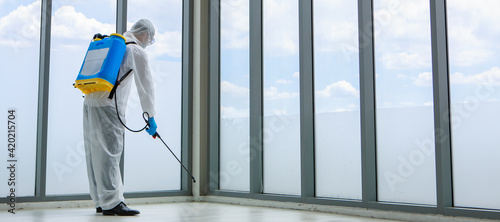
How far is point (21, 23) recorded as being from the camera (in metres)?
3.51

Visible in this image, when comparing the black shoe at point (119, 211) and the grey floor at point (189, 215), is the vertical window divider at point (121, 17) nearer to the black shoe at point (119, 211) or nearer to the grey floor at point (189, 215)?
Result: the grey floor at point (189, 215)

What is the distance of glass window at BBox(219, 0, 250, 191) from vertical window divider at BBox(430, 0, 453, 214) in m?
1.66

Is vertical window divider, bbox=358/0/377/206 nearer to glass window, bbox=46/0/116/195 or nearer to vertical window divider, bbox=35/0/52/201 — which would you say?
glass window, bbox=46/0/116/195

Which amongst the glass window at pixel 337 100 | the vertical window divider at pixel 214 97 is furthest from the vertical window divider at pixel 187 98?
the glass window at pixel 337 100

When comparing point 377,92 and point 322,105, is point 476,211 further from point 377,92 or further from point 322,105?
point 322,105

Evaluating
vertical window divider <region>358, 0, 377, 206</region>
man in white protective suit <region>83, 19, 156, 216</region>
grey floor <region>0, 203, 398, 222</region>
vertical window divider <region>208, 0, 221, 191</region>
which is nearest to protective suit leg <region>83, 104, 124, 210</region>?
man in white protective suit <region>83, 19, 156, 216</region>

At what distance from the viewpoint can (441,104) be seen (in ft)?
8.63

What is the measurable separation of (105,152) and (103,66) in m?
0.50

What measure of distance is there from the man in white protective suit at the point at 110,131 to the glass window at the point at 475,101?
1.71 m

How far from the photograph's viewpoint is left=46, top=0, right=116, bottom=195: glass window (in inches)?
141

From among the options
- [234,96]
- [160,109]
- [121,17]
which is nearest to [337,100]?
[234,96]

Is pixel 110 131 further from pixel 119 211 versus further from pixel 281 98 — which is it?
pixel 281 98

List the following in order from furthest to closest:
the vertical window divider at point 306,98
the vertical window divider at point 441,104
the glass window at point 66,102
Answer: the glass window at point 66,102 < the vertical window divider at point 306,98 < the vertical window divider at point 441,104

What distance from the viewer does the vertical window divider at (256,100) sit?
3801mm
